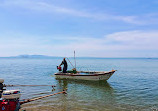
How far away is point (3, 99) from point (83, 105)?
6334mm

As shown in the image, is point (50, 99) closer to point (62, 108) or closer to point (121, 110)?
point (62, 108)

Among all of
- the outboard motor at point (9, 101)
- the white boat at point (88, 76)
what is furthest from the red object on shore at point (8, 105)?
the white boat at point (88, 76)

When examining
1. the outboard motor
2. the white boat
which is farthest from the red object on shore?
the white boat

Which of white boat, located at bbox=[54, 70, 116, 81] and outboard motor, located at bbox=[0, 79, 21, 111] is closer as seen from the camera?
outboard motor, located at bbox=[0, 79, 21, 111]

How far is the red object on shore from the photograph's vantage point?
9.13m

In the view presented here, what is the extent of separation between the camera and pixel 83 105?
1262cm

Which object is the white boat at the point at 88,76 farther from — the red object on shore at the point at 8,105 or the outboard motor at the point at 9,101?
the red object on shore at the point at 8,105

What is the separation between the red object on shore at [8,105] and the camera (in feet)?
30.0

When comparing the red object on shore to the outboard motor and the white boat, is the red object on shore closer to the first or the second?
the outboard motor

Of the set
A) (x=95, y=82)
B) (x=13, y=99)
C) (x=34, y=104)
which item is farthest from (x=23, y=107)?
(x=95, y=82)

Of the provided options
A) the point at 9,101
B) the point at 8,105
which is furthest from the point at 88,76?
the point at 8,105

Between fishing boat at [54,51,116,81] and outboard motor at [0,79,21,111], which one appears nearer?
outboard motor at [0,79,21,111]

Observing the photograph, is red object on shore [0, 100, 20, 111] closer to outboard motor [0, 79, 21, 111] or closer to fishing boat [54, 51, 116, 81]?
outboard motor [0, 79, 21, 111]

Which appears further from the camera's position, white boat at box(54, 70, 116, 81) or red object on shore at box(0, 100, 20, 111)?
white boat at box(54, 70, 116, 81)
